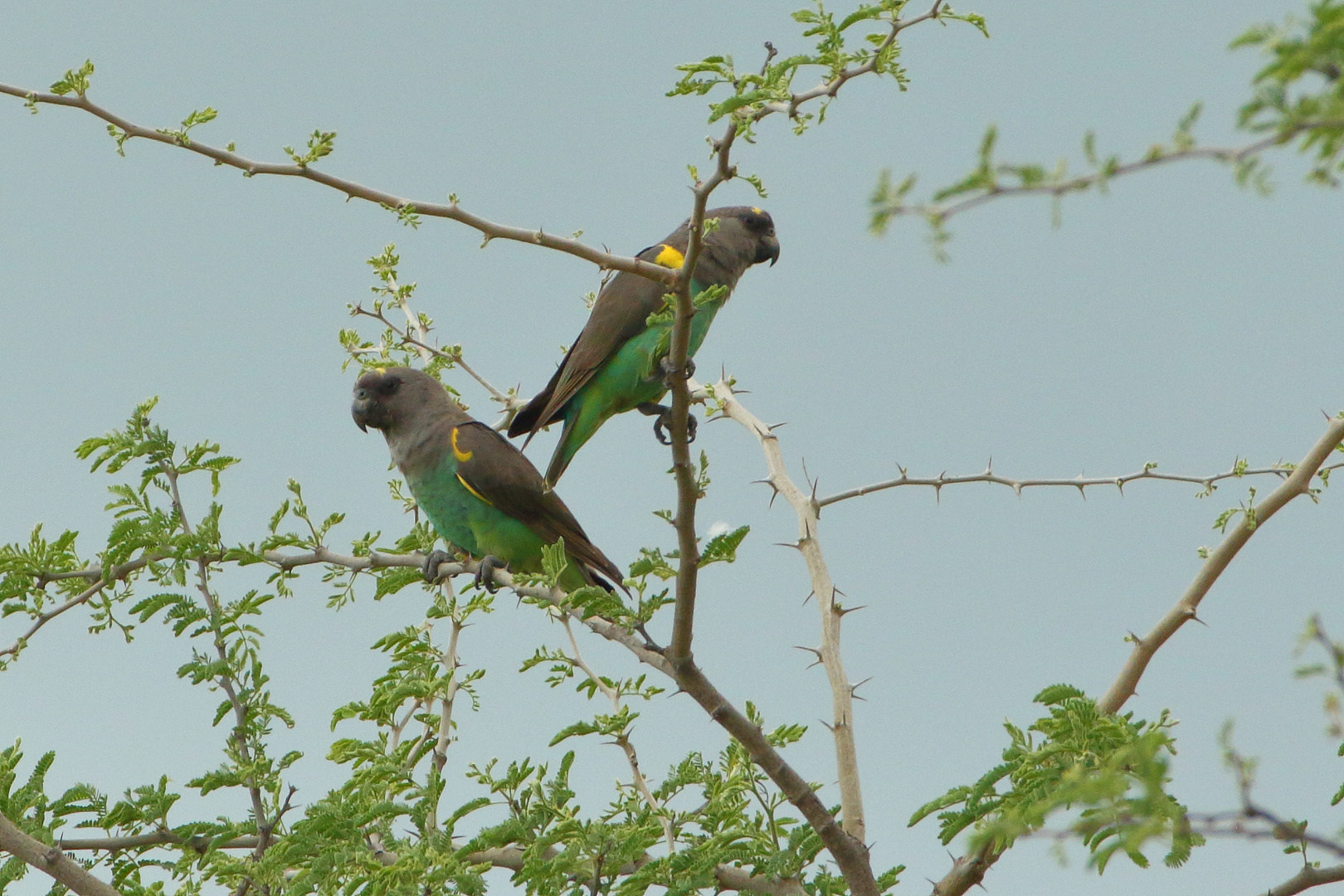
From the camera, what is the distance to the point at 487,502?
7914 millimetres

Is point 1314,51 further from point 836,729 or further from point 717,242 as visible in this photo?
point 717,242

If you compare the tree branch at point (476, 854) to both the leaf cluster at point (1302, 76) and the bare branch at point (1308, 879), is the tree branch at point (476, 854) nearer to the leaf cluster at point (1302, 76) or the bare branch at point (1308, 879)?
the bare branch at point (1308, 879)

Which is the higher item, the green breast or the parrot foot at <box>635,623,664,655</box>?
the green breast

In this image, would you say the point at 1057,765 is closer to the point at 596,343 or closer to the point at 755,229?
the point at 596,343

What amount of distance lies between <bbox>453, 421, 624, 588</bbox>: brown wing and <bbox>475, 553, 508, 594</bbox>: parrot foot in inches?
12.2

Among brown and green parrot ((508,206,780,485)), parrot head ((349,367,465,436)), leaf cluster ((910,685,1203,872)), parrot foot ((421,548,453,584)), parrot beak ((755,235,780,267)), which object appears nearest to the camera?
leaf cluster ((910,685,1203,872))

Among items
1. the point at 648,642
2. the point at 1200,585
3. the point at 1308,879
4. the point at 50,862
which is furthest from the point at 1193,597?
the point at 50,862

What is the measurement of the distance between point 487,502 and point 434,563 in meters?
0.52

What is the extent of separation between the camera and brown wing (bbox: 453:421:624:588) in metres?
7.89

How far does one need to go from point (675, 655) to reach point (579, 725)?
0.58 metres

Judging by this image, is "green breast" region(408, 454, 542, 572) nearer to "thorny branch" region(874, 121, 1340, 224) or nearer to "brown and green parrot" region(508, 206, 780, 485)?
"brown and green parrot" region(508, 206, 780, 485)

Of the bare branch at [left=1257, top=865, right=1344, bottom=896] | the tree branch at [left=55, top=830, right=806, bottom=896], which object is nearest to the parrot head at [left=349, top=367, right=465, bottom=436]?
the tree branch at [left=55, top=830, right=806, bottom=896]

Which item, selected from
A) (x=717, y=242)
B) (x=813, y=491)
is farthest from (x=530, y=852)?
(x=717, y=242)

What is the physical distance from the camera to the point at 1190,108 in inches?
86.9
